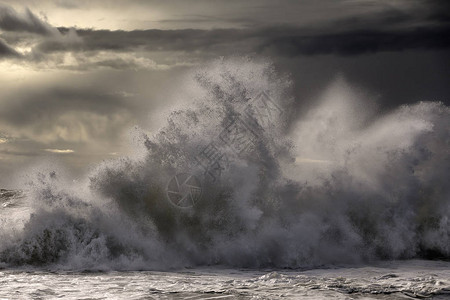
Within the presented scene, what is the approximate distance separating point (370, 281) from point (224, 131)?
6.01 m

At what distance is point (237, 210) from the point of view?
13.2 meters

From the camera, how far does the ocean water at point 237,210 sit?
11.3 m

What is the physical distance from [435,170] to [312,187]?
396cm

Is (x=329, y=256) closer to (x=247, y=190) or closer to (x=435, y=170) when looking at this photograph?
(x=247, y=190)

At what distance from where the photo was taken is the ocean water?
443 inches

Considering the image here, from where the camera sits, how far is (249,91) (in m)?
15.1

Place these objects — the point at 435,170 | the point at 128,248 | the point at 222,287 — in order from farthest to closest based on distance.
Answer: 1. the point at 435,170
2. the point at 128,248
3. the point at 222,287

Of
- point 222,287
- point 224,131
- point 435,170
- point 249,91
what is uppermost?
point 249,91

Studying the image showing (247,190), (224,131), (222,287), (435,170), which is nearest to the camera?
(222,287)

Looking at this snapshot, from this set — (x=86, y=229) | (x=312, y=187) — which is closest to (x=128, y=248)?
(x=86, y=229)

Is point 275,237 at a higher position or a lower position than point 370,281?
higher

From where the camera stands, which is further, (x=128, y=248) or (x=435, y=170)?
(x=435, y=170)

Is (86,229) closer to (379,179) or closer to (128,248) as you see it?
(128,248)

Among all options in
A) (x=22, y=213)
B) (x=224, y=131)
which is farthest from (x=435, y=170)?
(x=22, y=213)
